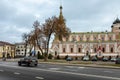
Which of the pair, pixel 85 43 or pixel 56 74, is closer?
pixel 56 74

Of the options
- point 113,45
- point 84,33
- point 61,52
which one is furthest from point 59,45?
point 113,45

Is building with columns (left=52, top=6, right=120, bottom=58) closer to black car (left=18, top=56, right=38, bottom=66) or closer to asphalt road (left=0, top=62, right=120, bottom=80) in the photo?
black car (left=18, top=56, right=38, bottom=66)

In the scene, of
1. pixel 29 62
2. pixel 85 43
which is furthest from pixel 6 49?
pixel 29 62

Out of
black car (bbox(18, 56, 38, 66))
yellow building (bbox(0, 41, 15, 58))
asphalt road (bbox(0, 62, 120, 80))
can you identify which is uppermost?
yellow building (bbox(0, 41, 15, 58))

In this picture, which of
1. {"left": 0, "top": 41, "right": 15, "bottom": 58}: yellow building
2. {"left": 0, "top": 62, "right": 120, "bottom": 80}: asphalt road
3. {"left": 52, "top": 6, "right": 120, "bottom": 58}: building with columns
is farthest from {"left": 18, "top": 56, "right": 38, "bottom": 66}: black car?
{"left": 0, "top": 41, "right": 15, "bottom": 58}: yellow building

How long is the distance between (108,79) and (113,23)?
136 m

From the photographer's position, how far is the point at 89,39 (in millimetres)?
150000

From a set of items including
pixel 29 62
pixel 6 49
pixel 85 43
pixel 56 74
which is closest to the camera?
pixel 56 74

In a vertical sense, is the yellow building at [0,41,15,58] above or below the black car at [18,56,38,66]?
above

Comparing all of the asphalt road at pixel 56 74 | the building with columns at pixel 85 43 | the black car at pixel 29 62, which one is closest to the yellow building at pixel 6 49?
the building with columns at pixel 85 43

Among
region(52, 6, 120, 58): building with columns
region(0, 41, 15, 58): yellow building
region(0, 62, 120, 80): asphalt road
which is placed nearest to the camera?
region(0, 62, 120, 80): asphalt road

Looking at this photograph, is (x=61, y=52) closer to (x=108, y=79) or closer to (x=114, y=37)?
(x=114, y=37)

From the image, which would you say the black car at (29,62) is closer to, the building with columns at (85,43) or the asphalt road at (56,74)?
the asphalt road at (56,74)

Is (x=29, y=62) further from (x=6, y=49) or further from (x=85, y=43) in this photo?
(x=6, y=49)
